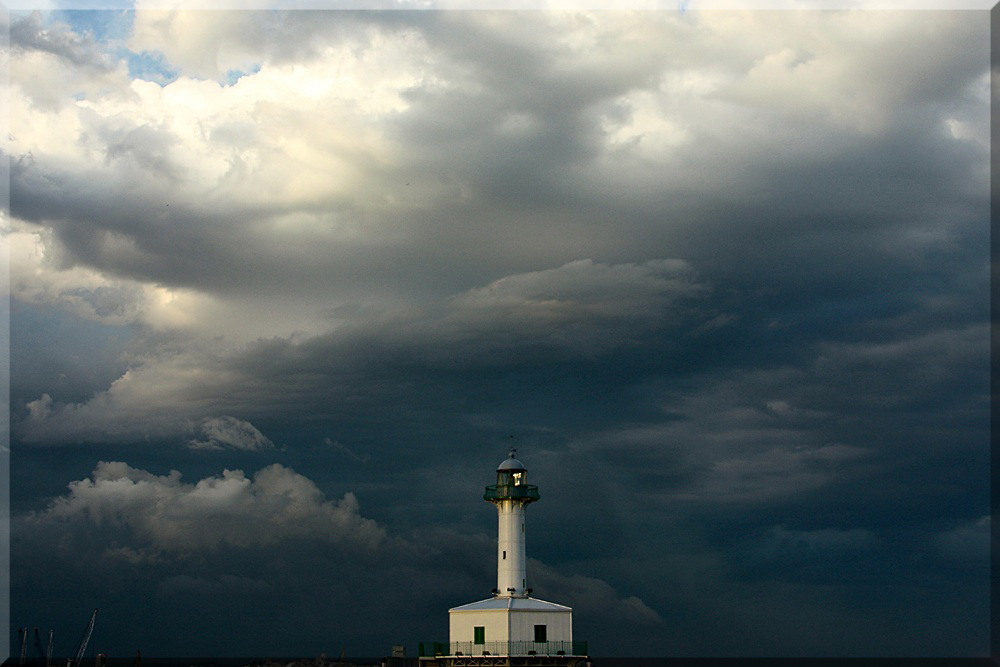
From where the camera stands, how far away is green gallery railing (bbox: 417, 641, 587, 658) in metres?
77.5

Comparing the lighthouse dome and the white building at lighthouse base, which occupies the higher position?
the lighthouse dome

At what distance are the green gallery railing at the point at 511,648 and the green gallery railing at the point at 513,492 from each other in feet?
33.4

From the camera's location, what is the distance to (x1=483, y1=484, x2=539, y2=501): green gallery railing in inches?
3292

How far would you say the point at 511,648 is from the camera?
77375 millimetres

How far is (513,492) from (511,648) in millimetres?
10959

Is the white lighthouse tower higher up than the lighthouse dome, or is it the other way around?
the lighthouse dome

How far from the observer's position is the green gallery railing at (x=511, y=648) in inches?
3050

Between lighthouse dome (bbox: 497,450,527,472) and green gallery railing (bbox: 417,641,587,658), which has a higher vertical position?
lighthouse dome (bbox: 497,450,527,472)

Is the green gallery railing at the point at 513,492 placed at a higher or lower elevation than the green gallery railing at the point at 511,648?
higher

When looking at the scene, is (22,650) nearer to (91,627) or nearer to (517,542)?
(91,627)

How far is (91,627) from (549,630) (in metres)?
106

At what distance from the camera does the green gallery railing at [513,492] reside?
83.6 m

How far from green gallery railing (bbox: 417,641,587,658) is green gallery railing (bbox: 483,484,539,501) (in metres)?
10.2

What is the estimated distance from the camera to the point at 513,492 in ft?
275
